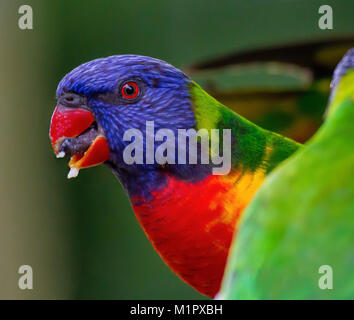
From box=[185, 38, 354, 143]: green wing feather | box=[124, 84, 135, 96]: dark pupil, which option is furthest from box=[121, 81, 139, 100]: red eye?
box=[185, 38, 354, 143]: green wing feather

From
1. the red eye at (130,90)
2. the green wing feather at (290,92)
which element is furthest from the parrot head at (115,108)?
the green wing feather at (290,92)

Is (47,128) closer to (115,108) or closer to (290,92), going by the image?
(290,92)

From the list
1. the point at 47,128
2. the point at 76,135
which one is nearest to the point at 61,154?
the point at 76,135

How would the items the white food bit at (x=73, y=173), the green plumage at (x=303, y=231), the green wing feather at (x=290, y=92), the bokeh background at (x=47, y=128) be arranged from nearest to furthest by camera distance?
the green plumage at (x=303, y=231)
the white food bit at (x=73, y=173)
the green wing feather at (x=290, y=92)
the bokeh background at (x=47, y=128)

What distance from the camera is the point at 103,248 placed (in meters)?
2.43

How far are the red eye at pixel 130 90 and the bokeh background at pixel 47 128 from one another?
4.96 feet

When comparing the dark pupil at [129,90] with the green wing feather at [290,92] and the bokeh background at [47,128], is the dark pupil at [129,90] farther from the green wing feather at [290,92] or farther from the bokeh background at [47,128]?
the bokeh background at [47,128]

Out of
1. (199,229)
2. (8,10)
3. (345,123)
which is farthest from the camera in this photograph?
(8,10)

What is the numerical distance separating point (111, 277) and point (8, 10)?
4.03 feet

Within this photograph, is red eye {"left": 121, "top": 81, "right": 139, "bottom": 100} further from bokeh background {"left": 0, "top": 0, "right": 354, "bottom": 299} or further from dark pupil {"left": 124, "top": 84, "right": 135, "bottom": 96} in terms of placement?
bokeh background {"left": 0, "top": 0, "right": 354, "bottom": 299}

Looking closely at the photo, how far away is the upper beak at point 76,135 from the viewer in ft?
2.33

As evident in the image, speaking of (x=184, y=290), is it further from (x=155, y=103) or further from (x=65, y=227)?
(x=155, y=103)

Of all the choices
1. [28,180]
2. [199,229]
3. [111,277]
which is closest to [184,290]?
[111,277]

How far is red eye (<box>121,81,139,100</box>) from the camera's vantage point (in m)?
0.72
